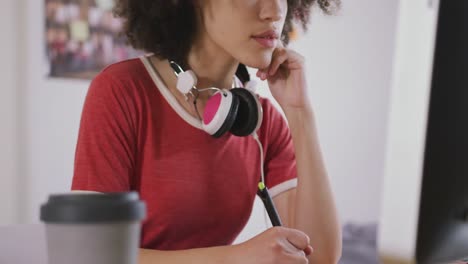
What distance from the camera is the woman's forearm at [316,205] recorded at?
1.10 meters

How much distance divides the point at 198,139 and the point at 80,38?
5.43 ft

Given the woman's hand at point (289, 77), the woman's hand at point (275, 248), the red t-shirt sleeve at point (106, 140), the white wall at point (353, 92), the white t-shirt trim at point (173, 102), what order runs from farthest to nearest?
the white wall at point (353, 92) < the woman's hand at point (289, 77) < the white t-shirt trim at point (173, 102) < the red t-shirt sleeve at point (106, 140) < the woman's hand at point (275, 248)

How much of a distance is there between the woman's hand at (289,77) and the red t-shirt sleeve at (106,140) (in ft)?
1.00

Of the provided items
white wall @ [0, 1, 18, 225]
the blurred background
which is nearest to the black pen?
the blurred background

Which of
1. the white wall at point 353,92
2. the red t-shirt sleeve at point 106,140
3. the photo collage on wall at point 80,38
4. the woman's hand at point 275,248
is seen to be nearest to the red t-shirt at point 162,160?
the red t-shirt sleeve at point 106,140

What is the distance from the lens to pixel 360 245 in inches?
120

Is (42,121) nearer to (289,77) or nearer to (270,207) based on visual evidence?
(289,77)

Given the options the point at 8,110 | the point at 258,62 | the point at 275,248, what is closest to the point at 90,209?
the point at 275,248

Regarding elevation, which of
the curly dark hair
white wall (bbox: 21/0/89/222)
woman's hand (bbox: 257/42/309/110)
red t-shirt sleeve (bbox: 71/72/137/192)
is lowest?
white wall (bbox: 21/0/89/222)

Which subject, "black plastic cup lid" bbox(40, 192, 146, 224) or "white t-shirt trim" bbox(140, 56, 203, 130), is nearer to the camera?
"black plastic cup lid" bbox(40, 192, 146, 224)

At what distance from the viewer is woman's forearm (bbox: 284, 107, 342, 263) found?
110 centimetres

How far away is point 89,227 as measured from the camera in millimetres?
438

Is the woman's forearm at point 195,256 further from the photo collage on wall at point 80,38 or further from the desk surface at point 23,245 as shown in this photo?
the photo collage on wall at point 80,38

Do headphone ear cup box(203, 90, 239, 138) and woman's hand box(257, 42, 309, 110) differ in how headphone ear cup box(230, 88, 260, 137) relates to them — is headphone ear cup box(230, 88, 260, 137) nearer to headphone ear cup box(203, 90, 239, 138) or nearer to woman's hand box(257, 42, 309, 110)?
headphone ear cup box(203, 90, 239, 138)
